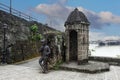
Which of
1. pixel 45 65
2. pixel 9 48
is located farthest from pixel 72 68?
pixel 9 48

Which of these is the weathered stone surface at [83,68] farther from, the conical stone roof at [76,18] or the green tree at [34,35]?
the green tree at [34,35]

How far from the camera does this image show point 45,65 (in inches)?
380

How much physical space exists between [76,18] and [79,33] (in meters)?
0.88

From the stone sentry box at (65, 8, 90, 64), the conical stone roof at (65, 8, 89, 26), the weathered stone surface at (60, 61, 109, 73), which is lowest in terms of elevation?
the weathered stone surface at (60, 61, 109, 73)

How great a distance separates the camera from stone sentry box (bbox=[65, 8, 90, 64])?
423 inches

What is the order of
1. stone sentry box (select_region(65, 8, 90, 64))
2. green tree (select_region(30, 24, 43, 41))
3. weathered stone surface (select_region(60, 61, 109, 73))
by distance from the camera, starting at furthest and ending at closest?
green tree (select_region(30, 24, 43, 41)) < stone sentry box (select_region(65, 8, 90, 64)) < weathered stone surface (select_region(60, 61, 109, 73))

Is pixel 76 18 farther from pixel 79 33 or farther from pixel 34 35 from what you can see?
pixel 34 35

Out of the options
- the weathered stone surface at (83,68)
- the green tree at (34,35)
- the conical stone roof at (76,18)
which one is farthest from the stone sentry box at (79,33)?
the green tree at (34,35)

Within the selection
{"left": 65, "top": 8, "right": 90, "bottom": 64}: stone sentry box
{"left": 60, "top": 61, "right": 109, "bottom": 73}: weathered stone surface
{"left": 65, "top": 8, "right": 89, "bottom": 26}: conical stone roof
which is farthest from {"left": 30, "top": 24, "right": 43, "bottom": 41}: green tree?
{"left": 60, "top": 61, "right": 109, "bottom": 73}: weathered stone surface

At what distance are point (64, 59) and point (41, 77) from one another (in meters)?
3.21

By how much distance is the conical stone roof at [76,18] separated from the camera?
35.6 feet

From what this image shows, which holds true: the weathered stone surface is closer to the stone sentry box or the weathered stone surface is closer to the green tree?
the stone sentry box

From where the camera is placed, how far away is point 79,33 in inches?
424

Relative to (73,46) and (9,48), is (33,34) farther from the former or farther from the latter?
(73,46)
